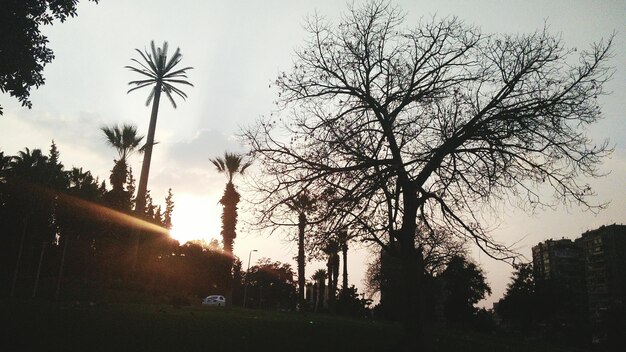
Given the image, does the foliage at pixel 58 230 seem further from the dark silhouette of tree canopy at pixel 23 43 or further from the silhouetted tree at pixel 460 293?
the silhouetted tree at pixel 460 293

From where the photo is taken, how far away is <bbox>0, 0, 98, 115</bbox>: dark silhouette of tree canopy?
12883mm

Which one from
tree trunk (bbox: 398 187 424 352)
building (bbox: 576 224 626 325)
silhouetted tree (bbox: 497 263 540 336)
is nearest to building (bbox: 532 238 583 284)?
building (bbox: 576 224 626 325)

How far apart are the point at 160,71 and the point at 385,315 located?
43122 millimetres

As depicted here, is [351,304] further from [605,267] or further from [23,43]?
[605,267]

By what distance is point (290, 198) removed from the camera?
11727 mm

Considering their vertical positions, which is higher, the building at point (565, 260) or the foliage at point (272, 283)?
the building at point (565, 260)

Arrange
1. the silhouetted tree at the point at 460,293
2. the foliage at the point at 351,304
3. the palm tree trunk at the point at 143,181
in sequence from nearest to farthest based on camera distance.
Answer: the palm tree trunk at the point at 143,181
the foliage at the point at 351,304
the silhouetted tree at the point at 460,293

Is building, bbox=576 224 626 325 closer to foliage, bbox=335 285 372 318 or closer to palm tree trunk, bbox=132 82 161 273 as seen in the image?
foliage, bbox=335 285 372 318

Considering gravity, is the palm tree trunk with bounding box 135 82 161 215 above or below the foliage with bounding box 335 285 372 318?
above

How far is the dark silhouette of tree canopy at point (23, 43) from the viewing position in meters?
12.9

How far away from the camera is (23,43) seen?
44.2 ft

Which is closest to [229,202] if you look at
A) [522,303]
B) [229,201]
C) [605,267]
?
[229,201]

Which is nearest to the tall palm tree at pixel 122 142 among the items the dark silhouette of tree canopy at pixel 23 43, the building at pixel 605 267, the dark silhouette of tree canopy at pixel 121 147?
the dark silhouette of tree canopy at pixel 121 147

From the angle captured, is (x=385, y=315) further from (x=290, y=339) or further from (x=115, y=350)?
(x=115, y=350)
